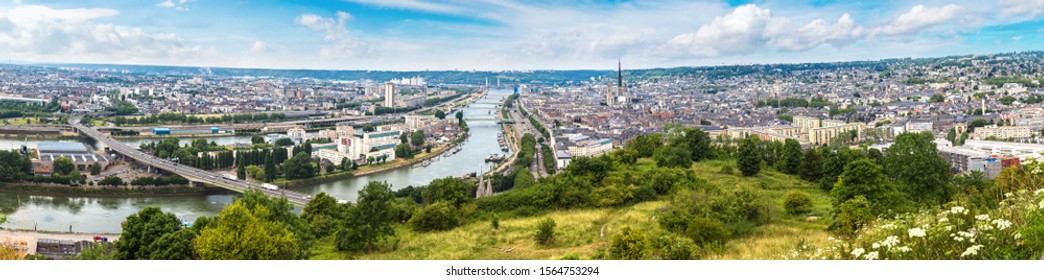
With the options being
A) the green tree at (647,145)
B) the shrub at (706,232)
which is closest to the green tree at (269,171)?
the green tree at (647,145)

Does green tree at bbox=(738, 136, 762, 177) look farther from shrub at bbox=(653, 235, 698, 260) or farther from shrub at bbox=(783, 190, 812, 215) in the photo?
shrub at bbox=(653, 235, 698, 260)

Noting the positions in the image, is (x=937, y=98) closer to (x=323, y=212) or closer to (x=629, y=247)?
(x=323, y=212)

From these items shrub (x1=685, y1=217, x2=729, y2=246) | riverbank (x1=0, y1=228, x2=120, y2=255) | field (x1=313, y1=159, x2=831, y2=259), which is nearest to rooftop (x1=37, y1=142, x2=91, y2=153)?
riverbank (x1=0, y1=228, x2=120, y2=255)

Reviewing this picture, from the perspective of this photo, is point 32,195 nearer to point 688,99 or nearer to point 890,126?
point 890,126

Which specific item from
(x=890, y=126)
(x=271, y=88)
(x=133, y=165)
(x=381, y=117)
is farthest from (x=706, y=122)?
(x=271, y=88)

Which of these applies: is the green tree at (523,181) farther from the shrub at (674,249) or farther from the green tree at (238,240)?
the green tree at (238,240)
